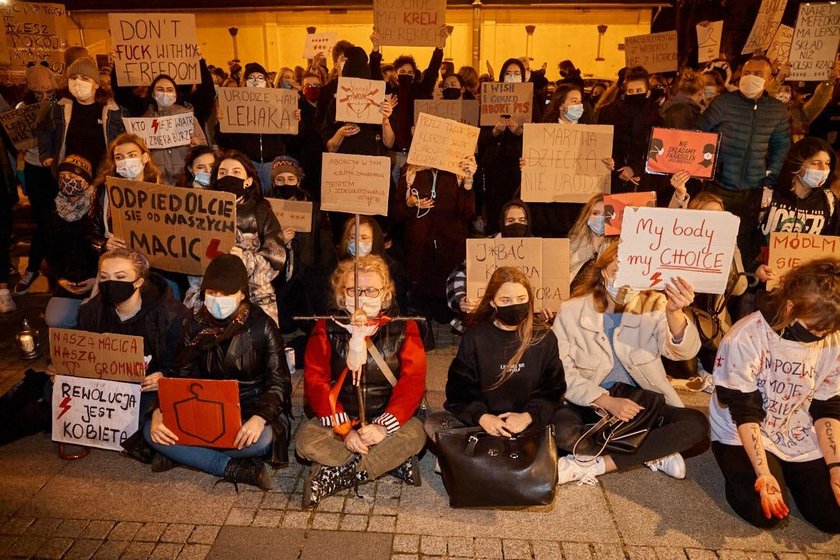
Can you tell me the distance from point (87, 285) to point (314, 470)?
296cm

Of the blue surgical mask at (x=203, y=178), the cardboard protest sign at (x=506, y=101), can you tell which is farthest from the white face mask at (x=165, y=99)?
the cardboard protest sign at (x=506, y=101)

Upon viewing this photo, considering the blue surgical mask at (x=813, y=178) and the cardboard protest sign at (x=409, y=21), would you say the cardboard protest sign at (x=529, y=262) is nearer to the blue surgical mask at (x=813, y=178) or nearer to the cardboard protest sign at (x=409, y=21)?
the blue surgical mask at (x=813, y=178)

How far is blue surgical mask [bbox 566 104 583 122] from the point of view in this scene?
19.8 feet

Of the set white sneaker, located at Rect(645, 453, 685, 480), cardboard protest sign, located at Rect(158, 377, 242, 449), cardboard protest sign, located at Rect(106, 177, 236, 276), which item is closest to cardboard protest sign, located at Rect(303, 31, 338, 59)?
cardboard protest sign, located at Rect(106, 177, 236, 276)

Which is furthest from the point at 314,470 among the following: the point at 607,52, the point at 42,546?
the point at 607,52

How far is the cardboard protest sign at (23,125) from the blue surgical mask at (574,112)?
5.91 meters

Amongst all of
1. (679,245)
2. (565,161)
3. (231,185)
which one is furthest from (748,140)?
(231,185)

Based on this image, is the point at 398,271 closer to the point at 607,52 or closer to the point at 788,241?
the point at 788,241

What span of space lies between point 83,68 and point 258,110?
1.82 m

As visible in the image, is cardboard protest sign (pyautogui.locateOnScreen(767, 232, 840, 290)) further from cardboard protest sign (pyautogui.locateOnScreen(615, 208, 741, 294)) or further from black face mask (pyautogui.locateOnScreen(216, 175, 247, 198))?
black face mask (pyautogui.locateOnScreen(216, 175, 247, 198))

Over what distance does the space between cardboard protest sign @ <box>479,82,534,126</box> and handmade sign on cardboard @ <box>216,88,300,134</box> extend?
2.13 m

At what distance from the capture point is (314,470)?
400 centimetres

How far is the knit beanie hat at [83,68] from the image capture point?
6406mm

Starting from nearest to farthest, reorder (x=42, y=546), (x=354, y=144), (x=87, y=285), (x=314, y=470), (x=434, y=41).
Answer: (x=42, y=546) → (x=314, y=470) → (x=87, y=285) → (x=354, y=144) → (x=434, y=41)
